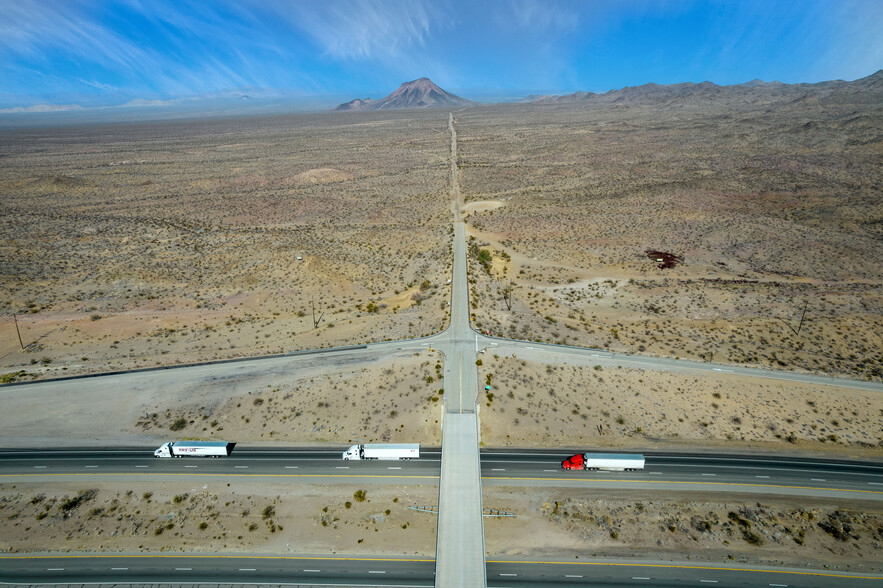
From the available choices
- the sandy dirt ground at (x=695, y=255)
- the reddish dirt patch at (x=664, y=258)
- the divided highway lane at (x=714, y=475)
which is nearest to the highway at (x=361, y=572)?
the divided highway lane at (x=714, y=475)

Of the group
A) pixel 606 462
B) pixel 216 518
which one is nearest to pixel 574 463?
pixel 606 462

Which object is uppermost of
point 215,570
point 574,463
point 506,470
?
point 574,463

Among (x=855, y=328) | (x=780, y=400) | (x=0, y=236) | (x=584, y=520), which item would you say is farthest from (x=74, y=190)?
(x=855, y=328)

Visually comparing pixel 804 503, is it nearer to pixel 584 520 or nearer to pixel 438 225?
pixel 584 520

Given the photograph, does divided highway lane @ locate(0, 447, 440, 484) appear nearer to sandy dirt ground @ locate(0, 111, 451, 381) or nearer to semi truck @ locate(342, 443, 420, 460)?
semi truck @ locate(342, 443, 420, 460)

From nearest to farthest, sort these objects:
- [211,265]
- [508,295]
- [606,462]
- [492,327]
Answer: [606,462], [492,327], [508,295], [211,265]

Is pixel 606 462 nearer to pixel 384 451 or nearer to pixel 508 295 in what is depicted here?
pixel 384 451
